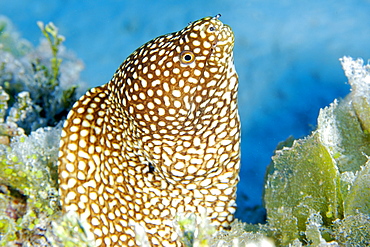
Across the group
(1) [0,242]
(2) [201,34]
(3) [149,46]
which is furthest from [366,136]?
(1) [0,242]

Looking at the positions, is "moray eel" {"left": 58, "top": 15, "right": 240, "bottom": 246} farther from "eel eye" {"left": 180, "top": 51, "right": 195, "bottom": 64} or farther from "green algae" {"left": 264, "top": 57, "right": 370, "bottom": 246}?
"green algae" {"left": 264, "top": 57, "right": 370, "bottom": 246}

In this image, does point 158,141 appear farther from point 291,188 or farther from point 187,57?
point 291,188

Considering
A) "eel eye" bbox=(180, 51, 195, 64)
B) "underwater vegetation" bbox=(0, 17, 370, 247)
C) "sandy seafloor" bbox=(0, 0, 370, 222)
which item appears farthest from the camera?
"sandy seafloor" bbox=(0, 0, 370, 222)

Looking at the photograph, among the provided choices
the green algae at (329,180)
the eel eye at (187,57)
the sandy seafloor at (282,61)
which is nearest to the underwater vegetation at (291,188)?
the green algae at (329,180)

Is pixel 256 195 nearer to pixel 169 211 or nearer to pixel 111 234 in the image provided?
pixel 169 211

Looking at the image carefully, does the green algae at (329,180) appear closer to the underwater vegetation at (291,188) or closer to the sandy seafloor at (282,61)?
the underwater vegetation at (291,188)

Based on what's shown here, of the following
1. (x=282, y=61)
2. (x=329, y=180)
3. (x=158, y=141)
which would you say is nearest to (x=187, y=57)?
(x=158, y=141)

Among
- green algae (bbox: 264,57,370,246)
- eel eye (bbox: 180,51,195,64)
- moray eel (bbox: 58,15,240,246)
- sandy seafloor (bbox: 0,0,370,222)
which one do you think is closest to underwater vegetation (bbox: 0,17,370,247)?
green algae (bbox: 264,57,370,246)
